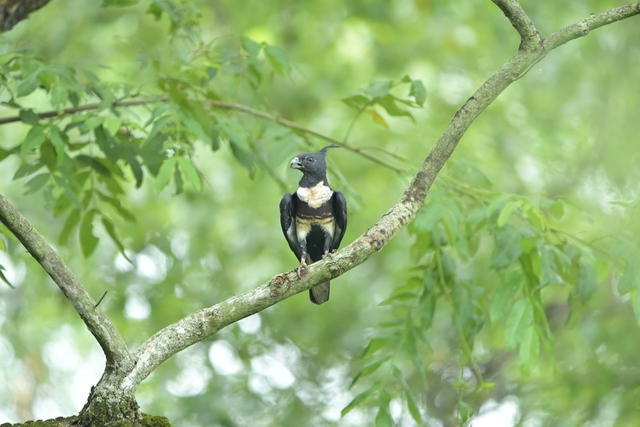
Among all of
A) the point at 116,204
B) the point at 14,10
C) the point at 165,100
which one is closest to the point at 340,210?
the point at 165,100

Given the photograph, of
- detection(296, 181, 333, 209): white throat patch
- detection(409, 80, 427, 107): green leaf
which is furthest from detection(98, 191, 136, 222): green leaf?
detection(409, 80, 427, 107): green leaf

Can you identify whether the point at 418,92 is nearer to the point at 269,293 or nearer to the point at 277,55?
the point at 277,55

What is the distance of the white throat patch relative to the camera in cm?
480

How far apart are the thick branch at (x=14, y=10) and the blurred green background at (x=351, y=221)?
27cm

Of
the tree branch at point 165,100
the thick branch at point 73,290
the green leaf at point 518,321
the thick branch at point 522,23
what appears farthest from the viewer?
the tree branch at point 165,100

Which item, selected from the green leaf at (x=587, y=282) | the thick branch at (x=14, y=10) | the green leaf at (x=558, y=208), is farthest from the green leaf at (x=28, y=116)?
the green leaf at (x=587, y=282)

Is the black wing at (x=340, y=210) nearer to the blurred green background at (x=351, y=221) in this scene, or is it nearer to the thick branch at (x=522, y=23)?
the blurred green background at (x=351, y=221)

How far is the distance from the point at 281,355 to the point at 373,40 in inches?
168

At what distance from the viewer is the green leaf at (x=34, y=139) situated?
179 inches

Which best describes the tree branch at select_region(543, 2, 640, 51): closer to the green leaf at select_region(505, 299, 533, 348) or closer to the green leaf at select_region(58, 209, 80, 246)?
the green leaf at select_region(505, 299, 533, 348)

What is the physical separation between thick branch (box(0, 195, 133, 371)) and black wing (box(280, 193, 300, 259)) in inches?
65.6

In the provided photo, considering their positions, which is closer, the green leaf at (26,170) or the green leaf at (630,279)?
the green leaf at (630,279)

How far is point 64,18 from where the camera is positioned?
31.9 feet

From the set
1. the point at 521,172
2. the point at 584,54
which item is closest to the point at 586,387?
the point at 521,172
